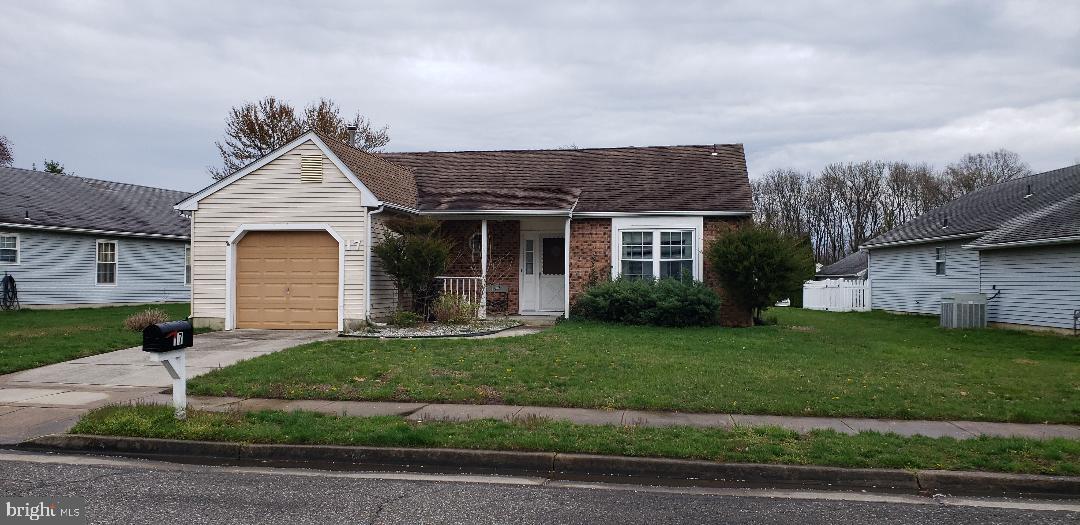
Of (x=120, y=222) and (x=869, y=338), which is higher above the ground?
(x=120, y=222)

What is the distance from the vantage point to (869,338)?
15836 millimetres

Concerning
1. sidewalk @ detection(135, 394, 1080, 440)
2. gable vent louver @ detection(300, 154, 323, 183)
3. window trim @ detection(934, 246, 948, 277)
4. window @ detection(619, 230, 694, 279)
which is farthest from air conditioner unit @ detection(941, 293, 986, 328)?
gable vent louver @ detection(300, 154, 323, 183)

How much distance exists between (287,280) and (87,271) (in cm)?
1264

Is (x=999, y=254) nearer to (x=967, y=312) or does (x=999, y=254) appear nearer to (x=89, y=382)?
(x=967, y=312)

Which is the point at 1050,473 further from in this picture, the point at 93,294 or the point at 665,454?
the point at 93,294

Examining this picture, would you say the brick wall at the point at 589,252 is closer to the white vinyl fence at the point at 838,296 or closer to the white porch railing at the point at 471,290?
the white porch railing at the point at 471,290

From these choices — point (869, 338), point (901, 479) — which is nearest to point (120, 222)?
point (869, 338)

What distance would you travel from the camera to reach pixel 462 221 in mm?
19031

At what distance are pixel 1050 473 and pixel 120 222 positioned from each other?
27.8 metres

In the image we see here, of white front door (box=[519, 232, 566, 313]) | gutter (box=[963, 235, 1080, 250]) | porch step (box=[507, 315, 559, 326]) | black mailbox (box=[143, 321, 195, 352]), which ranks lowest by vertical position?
porch step (box=[507, 315, 559, 326])

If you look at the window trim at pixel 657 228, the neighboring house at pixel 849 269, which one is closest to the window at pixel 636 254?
the window trim at pixel 657 228

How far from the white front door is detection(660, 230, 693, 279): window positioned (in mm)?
2658

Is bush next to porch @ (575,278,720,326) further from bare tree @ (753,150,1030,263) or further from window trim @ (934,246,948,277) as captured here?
bare tree @ (753,150,1030,263)

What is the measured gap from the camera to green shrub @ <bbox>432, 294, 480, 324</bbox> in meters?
15.9
